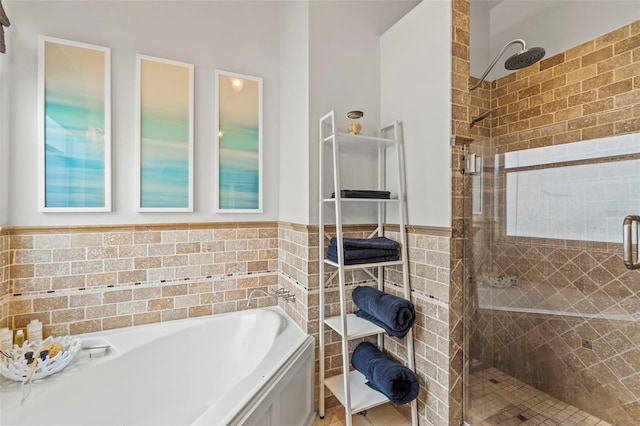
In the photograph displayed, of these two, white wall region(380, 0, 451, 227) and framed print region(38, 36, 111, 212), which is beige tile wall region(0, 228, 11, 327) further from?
white wall region(380, 0, 451, 227)

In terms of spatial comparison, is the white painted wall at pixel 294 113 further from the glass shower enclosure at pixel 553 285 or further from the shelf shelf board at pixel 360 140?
the glass shower enclosure at pixel 553 285

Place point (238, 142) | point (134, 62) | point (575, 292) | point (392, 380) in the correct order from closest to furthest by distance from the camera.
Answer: point (392, 380)
point (575, 292)
point (134, 62)
point (238, 142)

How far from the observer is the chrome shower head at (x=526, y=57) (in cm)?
165

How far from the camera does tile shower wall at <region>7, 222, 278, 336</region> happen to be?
1.63 metres

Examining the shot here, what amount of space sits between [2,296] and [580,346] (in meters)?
3.13

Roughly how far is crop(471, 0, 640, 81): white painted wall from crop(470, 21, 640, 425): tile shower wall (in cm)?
8

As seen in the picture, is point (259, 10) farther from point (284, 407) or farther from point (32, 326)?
point (284, 407)

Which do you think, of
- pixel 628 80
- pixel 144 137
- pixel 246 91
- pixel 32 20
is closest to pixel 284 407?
pixel 144 137

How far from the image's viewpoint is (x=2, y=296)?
4.99 feet

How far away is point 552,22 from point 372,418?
3031 millimetres

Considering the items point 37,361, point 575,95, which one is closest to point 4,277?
point 37,361

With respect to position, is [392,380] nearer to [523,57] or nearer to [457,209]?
[457,209]

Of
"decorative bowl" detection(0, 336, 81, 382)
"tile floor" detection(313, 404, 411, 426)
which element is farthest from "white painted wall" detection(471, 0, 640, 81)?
"decorative bowl" detection(0, 336, 81, 382)

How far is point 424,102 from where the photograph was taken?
1663 mm
